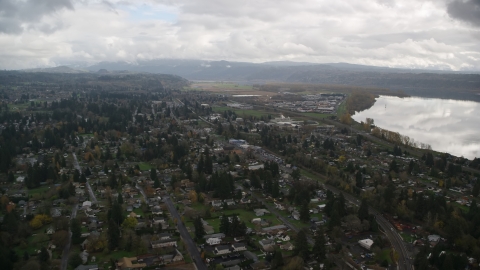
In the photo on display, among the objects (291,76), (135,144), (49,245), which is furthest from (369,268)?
(291,76)

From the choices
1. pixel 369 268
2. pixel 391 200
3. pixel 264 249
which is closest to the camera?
pixel 369 268

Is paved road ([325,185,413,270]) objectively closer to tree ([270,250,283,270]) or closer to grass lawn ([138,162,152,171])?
tree ([270,250,283,270])

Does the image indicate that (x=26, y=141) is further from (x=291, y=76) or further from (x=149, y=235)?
(x=291, y=76)

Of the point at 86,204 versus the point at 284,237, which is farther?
the point at 86,204

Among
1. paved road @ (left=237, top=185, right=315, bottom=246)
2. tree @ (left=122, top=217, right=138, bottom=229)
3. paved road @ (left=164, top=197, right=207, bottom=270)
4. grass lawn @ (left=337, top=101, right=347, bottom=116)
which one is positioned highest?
grass lawn @ (left=337, top=101, right=347, bottom=116)

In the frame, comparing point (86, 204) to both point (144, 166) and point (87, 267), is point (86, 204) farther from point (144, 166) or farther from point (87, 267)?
point (144, 166)

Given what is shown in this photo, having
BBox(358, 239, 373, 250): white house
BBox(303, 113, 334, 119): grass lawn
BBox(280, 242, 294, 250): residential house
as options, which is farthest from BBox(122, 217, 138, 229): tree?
BBox(303, 113, 334, 119): grass lawn

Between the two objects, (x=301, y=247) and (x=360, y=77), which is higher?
(x=360, y=77)

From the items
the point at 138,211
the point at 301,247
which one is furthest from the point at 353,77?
the point at 301,247
